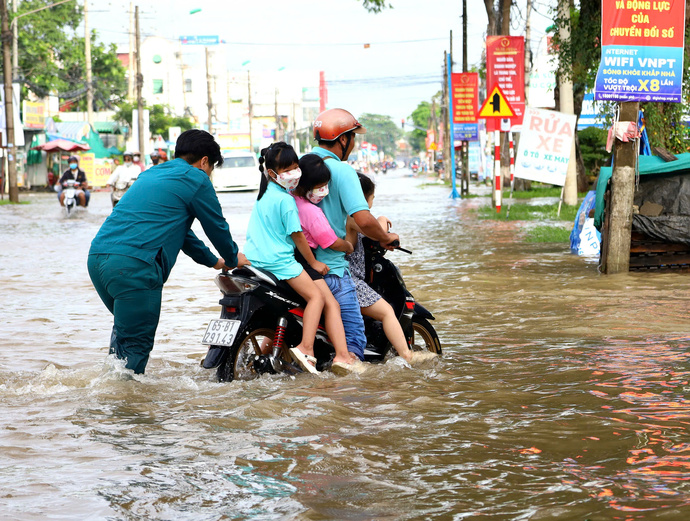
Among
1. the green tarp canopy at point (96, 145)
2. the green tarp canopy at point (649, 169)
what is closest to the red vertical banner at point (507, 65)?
the green tarp canopy at point (649, 169)

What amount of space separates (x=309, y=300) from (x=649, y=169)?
7.04m

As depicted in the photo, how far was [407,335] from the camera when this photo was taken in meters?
6.69

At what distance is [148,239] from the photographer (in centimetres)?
546

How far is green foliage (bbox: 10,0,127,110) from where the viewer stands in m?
55.8

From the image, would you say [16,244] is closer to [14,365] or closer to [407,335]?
[14,365]

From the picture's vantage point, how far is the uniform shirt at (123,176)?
69.4 feet

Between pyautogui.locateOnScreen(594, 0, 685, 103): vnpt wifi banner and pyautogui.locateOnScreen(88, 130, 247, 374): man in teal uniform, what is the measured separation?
6.90 meters

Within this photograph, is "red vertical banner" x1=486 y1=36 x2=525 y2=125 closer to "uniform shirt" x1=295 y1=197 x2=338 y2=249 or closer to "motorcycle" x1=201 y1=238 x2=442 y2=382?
"motorcycle" x1=201 y1=238 x2=442 y2=382

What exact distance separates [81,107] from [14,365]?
72472 mm

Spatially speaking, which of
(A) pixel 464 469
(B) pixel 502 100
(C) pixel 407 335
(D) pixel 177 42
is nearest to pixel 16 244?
(B) pixel 502 100

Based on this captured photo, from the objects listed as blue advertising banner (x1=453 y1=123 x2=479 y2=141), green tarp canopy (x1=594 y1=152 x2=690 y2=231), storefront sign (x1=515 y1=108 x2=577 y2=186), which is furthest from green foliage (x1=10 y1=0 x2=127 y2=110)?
green tarp canopy (x1=594 y1=152 x2=690 y2=231)

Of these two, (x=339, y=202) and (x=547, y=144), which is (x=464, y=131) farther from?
(x=339, y=202)

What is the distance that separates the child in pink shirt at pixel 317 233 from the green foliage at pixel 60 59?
49746 mm

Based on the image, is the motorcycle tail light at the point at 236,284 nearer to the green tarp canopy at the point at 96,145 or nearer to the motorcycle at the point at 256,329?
the motorcycle at the point at 256,329
